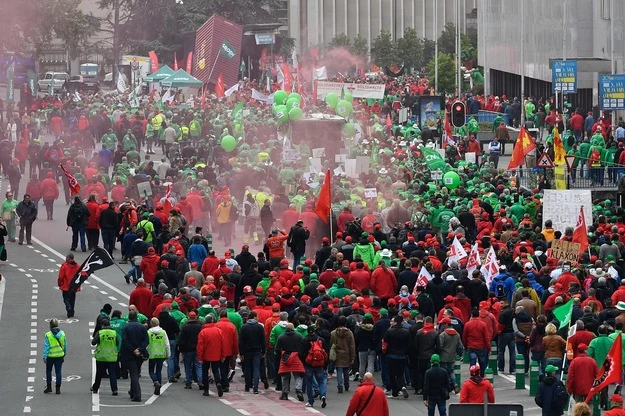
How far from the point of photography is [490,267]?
28.0 meters

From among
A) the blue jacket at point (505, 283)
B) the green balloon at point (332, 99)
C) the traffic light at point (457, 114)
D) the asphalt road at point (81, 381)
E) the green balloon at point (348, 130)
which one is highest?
the green balloon at point (332, 99)

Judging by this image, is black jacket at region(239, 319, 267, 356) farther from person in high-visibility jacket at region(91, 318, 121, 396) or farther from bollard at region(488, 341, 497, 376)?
bollard at region(488, 341, 497, 376)

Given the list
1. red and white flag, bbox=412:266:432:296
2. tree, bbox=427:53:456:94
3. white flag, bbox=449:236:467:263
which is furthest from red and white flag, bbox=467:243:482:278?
tree, bbox=427:53:456:94

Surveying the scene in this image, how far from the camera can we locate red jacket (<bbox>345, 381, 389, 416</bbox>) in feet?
67.4

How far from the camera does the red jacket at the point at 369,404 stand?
20531 millimetres

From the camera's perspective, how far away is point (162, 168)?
4519 cm

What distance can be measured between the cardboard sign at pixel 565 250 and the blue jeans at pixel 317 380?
5935 mm

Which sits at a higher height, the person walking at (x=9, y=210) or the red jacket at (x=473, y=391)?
the person walking at (x=9, y=210)

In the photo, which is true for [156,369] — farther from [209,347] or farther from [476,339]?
[476,339]

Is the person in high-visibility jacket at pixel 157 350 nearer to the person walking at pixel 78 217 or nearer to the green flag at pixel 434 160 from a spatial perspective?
the person walking at pixel 78 217

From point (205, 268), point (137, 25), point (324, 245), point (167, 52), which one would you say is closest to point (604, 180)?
point (324, 245)

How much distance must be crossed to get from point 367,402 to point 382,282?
8431 mm

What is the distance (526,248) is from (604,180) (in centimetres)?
1413

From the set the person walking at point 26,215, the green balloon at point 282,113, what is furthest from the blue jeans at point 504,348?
Result: the green balloon at point 282,113
